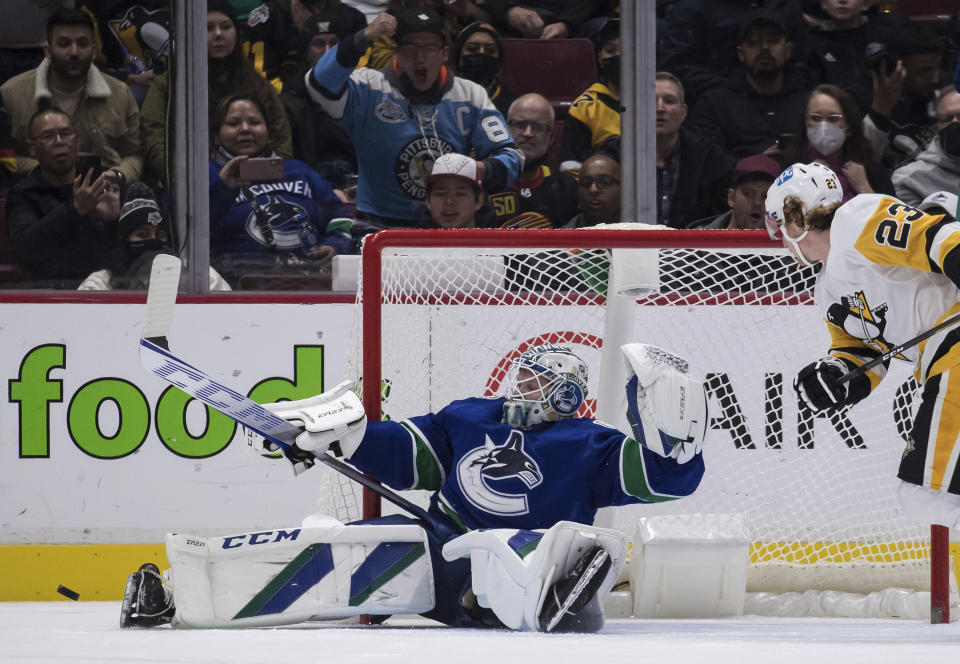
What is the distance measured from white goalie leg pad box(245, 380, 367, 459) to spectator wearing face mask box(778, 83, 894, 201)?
1907mm

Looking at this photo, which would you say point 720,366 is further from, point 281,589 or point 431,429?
point 281,589

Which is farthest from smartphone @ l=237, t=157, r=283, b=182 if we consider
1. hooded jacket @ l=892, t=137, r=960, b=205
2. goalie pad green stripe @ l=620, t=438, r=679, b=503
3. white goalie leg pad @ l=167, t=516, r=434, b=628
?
hooded jacket @ l=892, t=137, r=960, b=205

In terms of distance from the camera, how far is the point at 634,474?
8.38ft

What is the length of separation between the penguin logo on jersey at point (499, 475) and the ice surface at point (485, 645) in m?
0.27

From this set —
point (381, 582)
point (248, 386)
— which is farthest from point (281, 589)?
point (248, 386)

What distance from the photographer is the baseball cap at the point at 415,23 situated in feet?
13.0

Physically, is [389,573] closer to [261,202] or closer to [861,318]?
[861,318]

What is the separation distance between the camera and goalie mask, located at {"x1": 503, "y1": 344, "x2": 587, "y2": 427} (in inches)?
105

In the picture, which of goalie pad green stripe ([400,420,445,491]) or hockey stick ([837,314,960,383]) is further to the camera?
goalie pad green stripe ([400,420,445,491])

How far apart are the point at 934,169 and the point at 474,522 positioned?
82.5 inches

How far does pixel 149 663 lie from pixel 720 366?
2.04 metres

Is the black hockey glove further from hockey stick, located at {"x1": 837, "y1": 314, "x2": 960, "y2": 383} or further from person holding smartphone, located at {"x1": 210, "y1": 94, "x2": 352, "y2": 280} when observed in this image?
person holding smartphone, located at {"x1": 210, "y1": 94, "x2": 352, "y2": 280}

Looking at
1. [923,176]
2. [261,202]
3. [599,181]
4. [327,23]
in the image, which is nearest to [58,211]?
[261,202]

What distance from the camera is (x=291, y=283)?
3.76 metres
